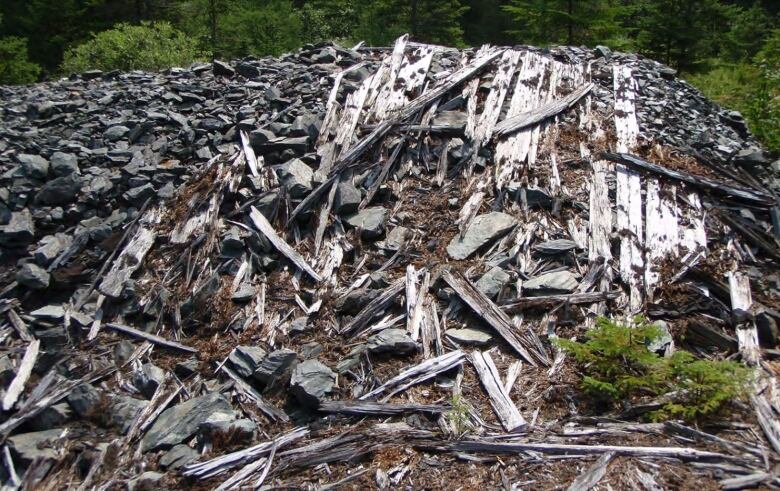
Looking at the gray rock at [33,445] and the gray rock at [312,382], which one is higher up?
the gray rock at [312,382]

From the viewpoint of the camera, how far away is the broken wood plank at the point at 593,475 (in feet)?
11.8

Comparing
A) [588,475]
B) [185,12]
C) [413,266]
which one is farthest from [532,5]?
[185,12]

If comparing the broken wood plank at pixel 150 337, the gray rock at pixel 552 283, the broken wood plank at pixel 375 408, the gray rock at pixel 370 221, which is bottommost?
the broken wood plank at pixel 150 337

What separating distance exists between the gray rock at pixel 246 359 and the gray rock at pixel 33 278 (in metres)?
2.14

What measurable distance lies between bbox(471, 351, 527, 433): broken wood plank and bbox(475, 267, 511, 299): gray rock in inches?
23.6

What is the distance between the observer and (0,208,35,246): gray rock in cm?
591

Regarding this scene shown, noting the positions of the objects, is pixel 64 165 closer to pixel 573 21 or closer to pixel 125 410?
pixel 125 410

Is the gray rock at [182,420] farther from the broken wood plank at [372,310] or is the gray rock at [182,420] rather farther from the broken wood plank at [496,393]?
the broken wood plank at [496,393]

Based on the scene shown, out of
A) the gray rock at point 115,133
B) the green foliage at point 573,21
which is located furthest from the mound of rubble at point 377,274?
the green foliage at point 573,21

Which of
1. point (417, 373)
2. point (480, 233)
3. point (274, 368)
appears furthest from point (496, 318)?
point (274, 368)

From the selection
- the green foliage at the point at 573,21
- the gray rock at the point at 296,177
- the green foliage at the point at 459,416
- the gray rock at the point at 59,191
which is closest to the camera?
the green foliage at the point at 459,416

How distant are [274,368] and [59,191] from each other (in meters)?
3.38

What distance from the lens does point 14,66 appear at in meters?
17.2

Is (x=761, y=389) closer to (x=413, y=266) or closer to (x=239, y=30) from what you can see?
(x=413, y=266)
